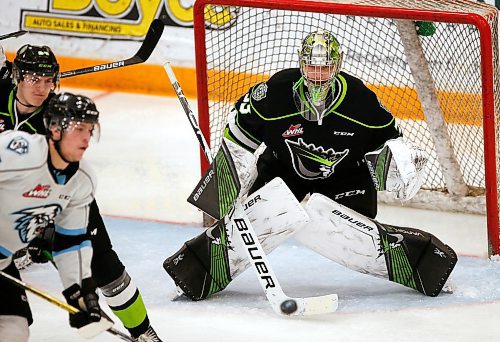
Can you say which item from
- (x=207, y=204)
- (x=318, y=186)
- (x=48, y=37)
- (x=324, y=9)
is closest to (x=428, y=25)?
(x=324, y=9)

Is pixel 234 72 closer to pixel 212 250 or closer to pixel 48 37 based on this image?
pixel 212 250

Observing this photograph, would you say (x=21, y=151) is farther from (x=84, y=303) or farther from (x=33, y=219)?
(x=84, y=303)

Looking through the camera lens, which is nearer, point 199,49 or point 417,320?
point 417,320

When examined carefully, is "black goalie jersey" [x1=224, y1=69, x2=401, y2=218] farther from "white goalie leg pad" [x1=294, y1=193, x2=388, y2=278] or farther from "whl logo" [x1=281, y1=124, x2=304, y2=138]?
"white goalie leg pad" [x1=294, y1=193, x2=388, y2=278]

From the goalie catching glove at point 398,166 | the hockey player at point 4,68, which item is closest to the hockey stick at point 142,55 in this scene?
the hockey player at point 4,68

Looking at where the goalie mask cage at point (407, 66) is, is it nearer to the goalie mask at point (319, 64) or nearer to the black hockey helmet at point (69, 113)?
the goalie mask at point (319, 64)

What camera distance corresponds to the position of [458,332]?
3.65 metres

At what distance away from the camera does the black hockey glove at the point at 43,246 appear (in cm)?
339

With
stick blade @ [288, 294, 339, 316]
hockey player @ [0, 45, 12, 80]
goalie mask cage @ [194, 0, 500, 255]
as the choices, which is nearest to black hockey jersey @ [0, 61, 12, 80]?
hockey player @ [0, 45, 12, 80]

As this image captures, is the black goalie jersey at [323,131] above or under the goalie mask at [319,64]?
under

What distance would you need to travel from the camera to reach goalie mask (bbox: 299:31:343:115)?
3725mm

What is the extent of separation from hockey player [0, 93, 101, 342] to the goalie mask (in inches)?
38.6

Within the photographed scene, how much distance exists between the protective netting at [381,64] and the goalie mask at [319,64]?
0.77 m

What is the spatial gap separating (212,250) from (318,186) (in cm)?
44
